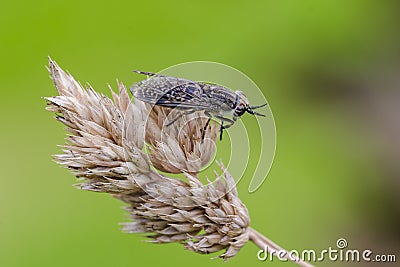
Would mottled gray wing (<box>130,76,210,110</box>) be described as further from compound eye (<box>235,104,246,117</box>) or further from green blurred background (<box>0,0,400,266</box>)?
green blurred background (<box>0,0,400,266</box>)

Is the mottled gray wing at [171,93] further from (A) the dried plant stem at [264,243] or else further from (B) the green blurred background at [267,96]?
(B) the green blurred background at [267,96]

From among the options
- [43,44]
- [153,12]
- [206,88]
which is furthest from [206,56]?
[206,88]

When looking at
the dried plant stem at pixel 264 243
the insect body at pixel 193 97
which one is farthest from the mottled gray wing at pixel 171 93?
the dried plant stem at pixel 264 243

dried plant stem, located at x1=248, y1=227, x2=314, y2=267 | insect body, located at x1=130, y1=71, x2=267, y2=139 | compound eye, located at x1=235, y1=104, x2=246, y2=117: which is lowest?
dried plant stem, located at x1=248, y1=227, x2=314, y2=267

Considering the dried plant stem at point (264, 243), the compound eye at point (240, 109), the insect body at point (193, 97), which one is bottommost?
the dried plant stem at point (264, 243)

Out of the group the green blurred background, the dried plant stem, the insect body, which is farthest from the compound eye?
the green blurred background

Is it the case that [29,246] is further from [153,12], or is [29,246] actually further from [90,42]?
[153,12]
